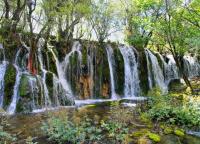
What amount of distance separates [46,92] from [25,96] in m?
1.25

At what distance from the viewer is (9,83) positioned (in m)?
14.7

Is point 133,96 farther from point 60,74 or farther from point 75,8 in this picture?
point 75,8

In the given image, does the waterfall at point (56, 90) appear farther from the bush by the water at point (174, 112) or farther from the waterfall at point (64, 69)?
the bush by the water at point (174, 112)

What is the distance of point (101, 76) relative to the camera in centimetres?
1969

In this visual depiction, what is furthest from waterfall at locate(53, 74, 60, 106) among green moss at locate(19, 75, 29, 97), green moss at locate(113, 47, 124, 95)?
green moss at locate(113, 47, 124, 95)

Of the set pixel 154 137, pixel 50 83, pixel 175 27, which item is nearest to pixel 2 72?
pixel 50 83

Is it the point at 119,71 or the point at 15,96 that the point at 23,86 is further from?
the point at 119,71

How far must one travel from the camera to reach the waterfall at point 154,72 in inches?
870

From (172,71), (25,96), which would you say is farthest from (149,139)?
(172,71)

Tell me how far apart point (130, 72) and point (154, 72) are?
7.87ft

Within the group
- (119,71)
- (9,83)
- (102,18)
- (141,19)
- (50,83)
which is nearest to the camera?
(9,83)

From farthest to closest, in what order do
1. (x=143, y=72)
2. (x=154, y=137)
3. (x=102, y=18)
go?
(x=102, y=18), (x=143, y=72), (x=154, y=137)

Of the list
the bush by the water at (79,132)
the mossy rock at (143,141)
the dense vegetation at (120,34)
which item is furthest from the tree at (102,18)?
the mossy rock at (143,141)

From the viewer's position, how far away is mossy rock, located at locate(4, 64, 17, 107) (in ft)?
47.0
